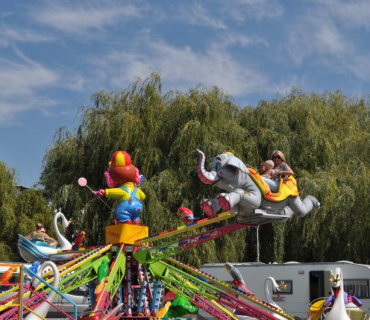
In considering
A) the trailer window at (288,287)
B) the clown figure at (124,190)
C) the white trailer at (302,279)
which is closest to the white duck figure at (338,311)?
the clown figure at (124,190)

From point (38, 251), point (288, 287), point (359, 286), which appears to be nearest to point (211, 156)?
point (288, 287)

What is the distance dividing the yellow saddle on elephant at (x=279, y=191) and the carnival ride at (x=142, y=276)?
0.27 m

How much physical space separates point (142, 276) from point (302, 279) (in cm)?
749

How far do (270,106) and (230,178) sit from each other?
13.2 metres

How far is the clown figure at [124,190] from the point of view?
38.6 ft

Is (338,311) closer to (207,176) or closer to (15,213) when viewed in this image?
(207,176)

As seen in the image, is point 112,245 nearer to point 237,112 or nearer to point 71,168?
point 71,168

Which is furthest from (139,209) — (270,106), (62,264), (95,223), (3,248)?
(3,248)

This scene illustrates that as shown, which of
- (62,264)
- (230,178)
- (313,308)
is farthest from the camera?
(313,308)

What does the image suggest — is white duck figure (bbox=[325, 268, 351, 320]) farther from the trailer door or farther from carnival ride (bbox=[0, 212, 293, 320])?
the trailer door

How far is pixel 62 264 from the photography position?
37.5 ft

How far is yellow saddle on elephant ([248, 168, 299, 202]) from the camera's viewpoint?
33.9ft

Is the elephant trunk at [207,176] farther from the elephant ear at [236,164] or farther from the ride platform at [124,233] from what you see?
the ride platform at [124,233]

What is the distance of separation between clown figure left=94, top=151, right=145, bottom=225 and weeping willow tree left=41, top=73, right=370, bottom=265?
7831 mm
